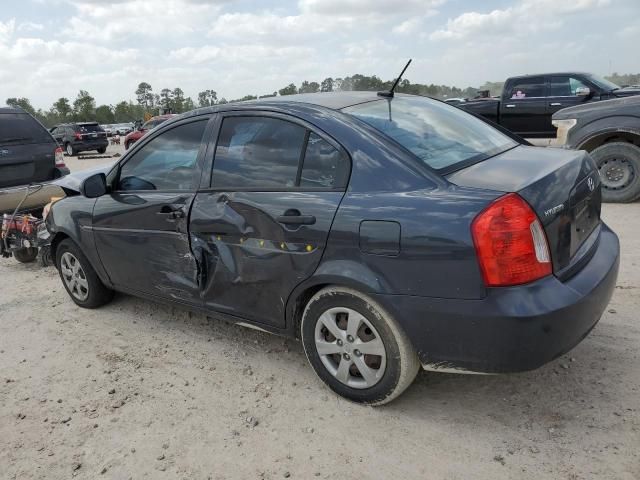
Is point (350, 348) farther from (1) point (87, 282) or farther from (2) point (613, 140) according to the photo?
(2) point (613, 140)

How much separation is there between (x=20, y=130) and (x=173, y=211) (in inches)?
191

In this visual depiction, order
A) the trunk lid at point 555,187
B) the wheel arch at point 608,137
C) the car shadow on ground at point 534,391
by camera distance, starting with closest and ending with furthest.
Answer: the trunk lid at point 555,187 < the car shadow on ground at point 534,391 < the wheel arch at point 608,137

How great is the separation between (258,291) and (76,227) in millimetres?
1993

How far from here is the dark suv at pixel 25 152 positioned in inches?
265

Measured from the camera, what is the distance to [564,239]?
248cm

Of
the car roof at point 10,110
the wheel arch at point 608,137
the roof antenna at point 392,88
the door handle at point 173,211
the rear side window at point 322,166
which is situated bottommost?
the door handle at point 173,211

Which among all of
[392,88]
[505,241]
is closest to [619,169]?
[392,88]

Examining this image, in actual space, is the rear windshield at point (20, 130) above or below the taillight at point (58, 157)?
above

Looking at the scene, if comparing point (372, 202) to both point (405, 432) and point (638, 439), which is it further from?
point (638, 439)

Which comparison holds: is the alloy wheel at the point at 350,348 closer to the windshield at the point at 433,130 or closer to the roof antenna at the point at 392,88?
the windshield at the point at 433,130

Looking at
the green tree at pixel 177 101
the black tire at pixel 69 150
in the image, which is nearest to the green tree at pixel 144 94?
the green tree at pixel 177 101

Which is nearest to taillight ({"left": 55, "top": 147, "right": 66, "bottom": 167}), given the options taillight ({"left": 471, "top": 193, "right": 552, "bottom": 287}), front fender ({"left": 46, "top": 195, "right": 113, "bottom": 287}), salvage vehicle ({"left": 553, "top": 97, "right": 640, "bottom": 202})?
front fender ({"left": 46, "top": 195, "right": 113, "bottom": 287})

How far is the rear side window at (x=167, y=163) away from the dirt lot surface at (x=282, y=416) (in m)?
1.15

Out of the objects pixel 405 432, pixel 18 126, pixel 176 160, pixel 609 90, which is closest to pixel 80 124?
pixel 18 126
